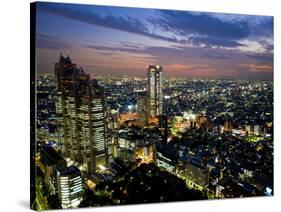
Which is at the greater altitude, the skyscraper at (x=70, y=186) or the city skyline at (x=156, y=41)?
the city skyline at (x=156, y=41)

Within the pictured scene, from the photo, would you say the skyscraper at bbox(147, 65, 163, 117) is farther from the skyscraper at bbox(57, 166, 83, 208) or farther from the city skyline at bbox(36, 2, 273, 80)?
the skyscraper at bbox(57, 166, 83, 208)

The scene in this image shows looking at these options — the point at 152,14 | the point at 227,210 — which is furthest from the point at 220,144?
the point at 152,14

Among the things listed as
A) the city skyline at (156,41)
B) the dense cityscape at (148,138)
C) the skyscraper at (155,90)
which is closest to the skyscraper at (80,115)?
the dense cityscape at (148,138)

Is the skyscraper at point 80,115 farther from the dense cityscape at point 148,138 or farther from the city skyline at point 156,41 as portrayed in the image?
the city skyline at point 156,41

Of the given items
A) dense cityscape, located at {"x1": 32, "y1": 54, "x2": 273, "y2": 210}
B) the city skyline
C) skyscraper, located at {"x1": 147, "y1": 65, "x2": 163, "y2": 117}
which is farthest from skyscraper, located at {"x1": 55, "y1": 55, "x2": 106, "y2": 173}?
skyscraper, located at {"x1": 147, "y1": 65, "x2": 163, "y2": 117}

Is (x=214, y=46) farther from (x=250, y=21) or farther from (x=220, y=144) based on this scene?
(x=220, y=144)

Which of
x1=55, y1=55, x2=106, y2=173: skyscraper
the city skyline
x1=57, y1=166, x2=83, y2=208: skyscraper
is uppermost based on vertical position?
the city skyline

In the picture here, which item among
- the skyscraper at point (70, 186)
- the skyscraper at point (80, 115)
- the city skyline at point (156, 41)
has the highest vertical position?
the city skyline at point (156, 41)
